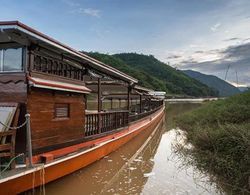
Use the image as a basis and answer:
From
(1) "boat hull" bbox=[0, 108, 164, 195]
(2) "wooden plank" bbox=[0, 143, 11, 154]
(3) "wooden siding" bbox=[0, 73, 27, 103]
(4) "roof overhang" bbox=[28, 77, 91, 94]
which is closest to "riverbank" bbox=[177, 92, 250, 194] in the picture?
(1) "boat hull" bbox=[0, 108, 164, 195]

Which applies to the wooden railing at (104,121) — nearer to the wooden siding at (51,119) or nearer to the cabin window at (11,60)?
the wooden siding at (51,119)

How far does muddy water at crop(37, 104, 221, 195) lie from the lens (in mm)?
6453

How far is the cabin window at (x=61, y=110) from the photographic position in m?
6.83

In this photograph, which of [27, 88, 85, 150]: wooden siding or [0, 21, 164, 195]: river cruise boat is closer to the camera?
[0, 21, 164, 195]: river cruise boat

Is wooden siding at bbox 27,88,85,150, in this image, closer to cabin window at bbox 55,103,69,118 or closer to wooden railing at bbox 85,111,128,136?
cabin window at bbox 55,103,69,118

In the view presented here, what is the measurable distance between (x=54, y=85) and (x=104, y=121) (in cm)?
402

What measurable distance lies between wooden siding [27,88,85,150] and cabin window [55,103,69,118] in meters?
0.08

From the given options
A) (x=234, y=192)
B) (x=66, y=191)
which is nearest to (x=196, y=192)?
(x=234, y=192)

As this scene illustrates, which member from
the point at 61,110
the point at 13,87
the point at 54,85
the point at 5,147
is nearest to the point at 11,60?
the point at 13,87

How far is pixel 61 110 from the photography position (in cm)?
704

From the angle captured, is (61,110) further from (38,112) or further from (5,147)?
(5,147)

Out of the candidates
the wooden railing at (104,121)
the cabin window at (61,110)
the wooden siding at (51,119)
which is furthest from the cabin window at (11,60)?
the wooden railing at (104,121)

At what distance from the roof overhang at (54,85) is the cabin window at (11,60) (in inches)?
17.3

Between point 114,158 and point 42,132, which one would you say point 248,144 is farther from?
point 114,158
